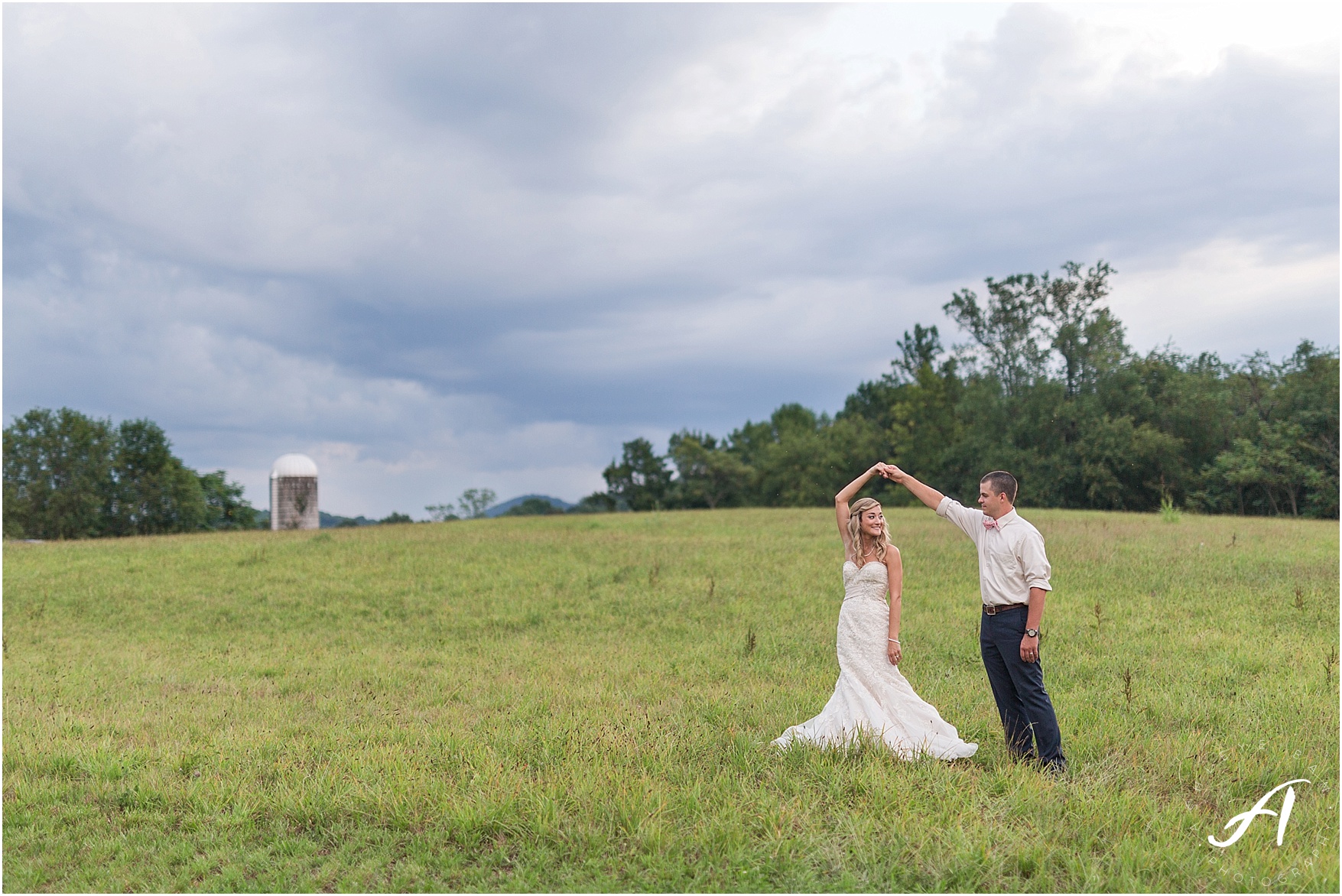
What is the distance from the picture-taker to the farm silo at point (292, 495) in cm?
5628

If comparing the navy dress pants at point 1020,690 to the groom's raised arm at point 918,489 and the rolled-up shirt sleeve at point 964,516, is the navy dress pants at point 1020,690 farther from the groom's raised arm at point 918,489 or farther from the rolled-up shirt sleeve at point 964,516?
the groom's raised arm at point 918,489

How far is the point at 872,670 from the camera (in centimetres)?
788

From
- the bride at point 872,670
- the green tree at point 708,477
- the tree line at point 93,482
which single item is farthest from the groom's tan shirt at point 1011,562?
the green tree at point 708,477

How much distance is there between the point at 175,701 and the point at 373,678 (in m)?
2.59

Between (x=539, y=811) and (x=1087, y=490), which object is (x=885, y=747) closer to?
(x=539, y=811)

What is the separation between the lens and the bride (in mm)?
7684

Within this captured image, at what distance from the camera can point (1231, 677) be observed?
10.8 m

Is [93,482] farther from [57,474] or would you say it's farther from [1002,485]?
[1002,485]

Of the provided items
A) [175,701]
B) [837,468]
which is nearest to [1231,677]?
[175,701]

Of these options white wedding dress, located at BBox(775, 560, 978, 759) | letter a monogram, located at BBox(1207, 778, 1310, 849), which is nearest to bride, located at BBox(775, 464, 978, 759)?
white wedding dress, located at BBox(775, 560, 978, 759)

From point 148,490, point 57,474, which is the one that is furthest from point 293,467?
point 57,474

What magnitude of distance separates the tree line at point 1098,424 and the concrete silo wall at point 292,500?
40.5 meters

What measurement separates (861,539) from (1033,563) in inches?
61.3

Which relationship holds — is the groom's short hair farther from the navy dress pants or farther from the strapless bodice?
the strapless bodice
